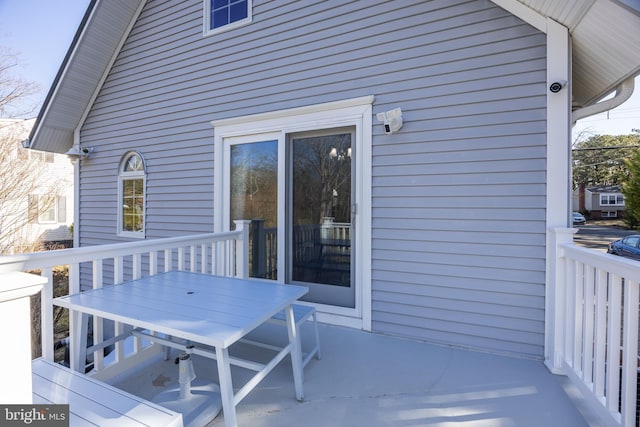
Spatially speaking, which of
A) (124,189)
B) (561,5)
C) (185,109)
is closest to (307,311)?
(561,5)

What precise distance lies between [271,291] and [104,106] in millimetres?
5210

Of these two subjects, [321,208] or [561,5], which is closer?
[561,5]

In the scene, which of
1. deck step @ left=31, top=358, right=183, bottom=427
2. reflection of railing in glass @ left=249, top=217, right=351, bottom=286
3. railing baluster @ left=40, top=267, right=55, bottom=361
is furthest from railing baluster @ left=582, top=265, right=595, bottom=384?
railing baluster @ left=40, top=267, right=55, bottom=361

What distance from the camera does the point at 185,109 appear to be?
4492 millimetres

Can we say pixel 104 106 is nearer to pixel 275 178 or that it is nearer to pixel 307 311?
pixel 275 178

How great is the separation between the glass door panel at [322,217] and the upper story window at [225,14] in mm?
1781

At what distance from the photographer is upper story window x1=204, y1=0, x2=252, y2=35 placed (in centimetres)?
403

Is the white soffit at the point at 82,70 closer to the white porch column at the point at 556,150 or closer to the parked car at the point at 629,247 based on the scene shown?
the white porch column at the point at 556,150

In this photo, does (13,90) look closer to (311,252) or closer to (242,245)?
(242,245)

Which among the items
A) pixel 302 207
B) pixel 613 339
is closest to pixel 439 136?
pixel 302 207

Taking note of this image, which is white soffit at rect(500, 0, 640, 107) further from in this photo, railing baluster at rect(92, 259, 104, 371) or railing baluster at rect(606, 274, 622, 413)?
railing baluster at rect(92, 259, 104, 371)

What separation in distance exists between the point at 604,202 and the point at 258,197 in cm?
3103

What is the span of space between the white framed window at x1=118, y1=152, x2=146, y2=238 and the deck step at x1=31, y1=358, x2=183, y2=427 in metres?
3.90

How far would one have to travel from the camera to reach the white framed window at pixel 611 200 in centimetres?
2437
